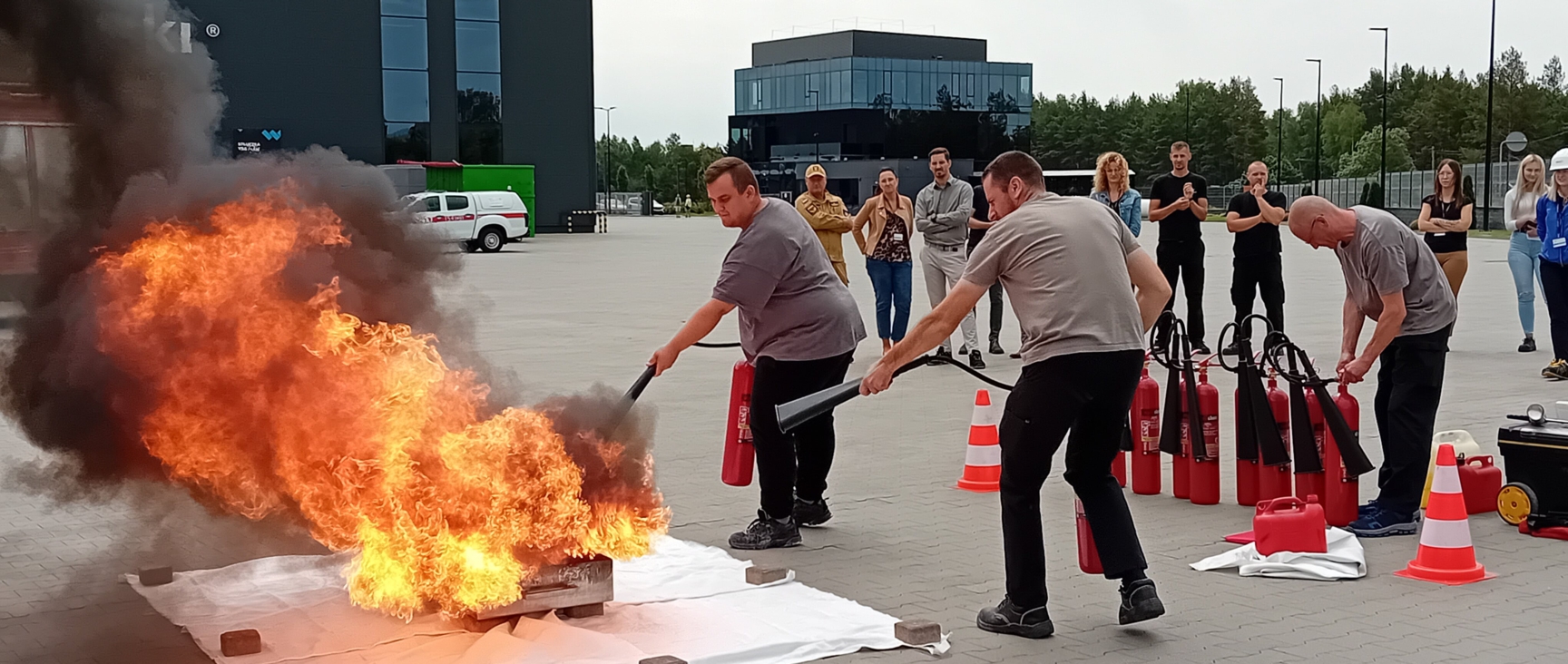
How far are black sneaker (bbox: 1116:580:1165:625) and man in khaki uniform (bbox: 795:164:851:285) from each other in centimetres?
794

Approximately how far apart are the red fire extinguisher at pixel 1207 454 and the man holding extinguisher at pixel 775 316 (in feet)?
6.81

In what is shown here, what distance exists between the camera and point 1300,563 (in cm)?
641

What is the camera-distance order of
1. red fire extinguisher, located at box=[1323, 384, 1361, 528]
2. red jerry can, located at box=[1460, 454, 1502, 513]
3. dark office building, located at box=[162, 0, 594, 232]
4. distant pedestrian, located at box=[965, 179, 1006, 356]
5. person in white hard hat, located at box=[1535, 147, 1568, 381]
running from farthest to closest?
dark office building, located at box=[162, 0, 594, 232]
distant pedestrian, located at box=[965, 179, 1006, 356]
person in white hard hat, located at box=[1535, 147, 1568, 381]
red jerry can, located at box=[1460, 454, 1502, 513]
red fire extinguisher, located at box=[1323, 384, 1361, 528]

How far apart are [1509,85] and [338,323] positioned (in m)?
90.2

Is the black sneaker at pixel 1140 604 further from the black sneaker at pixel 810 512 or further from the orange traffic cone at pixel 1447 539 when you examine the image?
the black sneaker at pixel 810 512

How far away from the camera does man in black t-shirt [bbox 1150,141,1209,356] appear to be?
1347cm

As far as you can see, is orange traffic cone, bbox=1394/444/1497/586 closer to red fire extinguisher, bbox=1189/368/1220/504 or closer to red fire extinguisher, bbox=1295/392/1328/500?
red fire extinguisher, bbox=1295/392/1328/500

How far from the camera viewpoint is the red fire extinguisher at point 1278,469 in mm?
7410

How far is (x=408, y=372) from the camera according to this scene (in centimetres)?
563

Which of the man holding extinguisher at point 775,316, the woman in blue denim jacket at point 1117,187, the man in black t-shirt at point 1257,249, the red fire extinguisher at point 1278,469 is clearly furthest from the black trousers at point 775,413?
the man in black t-shirt at point 1257,249

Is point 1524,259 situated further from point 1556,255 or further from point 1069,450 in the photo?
point 1069,450

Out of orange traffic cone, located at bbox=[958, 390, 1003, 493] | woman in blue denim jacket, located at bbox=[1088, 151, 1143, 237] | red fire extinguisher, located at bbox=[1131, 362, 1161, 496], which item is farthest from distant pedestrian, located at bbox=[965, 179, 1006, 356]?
red fire extinguisher, located at bbox=[1131, 362, 1161, 496]

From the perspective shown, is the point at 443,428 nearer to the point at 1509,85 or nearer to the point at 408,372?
the point at 408,372

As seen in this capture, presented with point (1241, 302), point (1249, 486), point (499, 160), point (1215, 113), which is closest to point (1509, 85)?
point (1215, 113)
